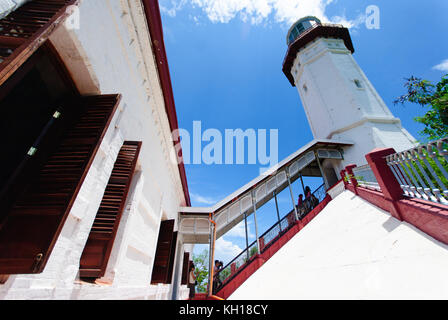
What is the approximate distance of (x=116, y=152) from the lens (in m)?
2.28

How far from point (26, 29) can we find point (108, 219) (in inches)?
72.4

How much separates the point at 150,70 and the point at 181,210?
5.50m

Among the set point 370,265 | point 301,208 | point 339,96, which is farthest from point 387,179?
point 339,96

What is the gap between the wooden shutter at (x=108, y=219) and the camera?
189 cm

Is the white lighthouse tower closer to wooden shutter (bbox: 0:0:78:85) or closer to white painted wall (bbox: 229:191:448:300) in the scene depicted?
white painted wall (bbox: 229:191:448:300)

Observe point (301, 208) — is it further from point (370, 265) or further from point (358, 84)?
point (358, 84)

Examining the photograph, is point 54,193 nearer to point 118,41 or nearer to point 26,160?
point 26,160

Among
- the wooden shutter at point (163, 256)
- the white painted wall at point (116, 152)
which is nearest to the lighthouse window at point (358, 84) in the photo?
the white painted wall at point (116, 152)

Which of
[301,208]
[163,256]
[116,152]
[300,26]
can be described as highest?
[300,26]

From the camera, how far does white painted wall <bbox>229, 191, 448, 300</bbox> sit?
1.84 meters

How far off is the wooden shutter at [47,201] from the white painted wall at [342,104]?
37.6ft

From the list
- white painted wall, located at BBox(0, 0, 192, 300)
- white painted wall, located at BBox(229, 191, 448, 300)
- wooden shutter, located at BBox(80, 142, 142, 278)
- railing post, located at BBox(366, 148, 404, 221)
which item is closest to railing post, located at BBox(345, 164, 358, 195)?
white painted wall, located at BBox(229, 191, 448, 300)

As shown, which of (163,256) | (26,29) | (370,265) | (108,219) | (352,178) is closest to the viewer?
(26,29)

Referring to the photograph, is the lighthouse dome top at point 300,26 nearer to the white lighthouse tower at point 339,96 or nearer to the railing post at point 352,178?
the white lighthouse tower at point 339,96
